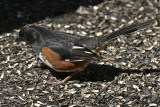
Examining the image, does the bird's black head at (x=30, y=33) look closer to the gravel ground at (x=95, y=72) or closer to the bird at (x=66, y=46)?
the bird at (x=66, y=46)

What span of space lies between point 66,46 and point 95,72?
2.61ft

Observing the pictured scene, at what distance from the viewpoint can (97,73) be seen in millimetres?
5512

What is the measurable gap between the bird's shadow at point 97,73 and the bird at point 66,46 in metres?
0.18

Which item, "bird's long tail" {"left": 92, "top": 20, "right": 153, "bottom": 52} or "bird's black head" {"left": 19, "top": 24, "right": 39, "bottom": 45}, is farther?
"bird's black head" {"left": 19, "top": 24, "right": 39, "bottom": 45}

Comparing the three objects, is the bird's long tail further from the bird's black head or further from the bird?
the bird's black head

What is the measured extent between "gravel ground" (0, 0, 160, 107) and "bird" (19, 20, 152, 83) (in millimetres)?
365

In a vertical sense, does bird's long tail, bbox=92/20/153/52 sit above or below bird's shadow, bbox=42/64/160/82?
Answer: above

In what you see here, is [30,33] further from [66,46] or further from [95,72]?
[95,72]

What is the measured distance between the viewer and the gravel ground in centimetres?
492

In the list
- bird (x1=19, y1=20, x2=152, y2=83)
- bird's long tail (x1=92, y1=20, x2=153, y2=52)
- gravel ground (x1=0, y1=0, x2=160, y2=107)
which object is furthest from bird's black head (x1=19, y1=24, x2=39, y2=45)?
bird's long tail (x1=92, y1=20, x2=153, y2=52)

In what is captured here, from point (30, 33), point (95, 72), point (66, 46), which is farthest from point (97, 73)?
point (30, 33)

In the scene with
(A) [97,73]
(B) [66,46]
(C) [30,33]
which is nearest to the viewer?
(B) [66,46]

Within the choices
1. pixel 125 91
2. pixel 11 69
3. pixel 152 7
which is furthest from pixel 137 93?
pixel 152 7

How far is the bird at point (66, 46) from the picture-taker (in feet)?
16.5
